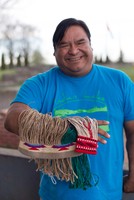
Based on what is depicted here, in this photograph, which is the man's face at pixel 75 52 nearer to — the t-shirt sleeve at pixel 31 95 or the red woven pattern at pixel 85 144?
the t-shirt sleeve at pixel 31 95

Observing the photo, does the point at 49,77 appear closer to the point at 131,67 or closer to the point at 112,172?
the point at 112,172

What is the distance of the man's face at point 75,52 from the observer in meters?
1.77

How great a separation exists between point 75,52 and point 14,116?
1.43 feet

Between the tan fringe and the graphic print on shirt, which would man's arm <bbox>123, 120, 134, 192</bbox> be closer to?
the graphic print on shirt

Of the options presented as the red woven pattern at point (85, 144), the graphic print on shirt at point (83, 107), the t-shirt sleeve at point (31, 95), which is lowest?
the red woven pattern at point (85, 144)

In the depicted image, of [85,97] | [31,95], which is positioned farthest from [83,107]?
[31,95]

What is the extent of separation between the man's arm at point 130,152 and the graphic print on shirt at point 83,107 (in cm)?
16

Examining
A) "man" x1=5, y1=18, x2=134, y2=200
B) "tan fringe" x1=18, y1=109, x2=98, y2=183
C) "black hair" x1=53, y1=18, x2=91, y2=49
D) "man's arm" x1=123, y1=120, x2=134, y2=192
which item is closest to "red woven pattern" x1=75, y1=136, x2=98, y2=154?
"tan fringe" x1=18, y1=109, x2=98, y2=183

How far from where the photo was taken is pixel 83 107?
1.77 m

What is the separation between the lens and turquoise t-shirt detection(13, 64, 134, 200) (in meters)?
1.77

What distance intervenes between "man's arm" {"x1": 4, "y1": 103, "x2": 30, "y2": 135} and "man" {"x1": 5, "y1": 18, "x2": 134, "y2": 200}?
2.2 inches

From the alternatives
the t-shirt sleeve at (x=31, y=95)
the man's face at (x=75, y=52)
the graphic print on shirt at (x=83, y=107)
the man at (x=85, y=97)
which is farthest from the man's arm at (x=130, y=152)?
the t-shirt sleeve at (x=31, y=95)

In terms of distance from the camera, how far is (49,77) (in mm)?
1854

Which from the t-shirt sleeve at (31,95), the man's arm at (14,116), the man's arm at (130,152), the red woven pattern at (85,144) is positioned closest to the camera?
the red woven pattern at (85,144)
